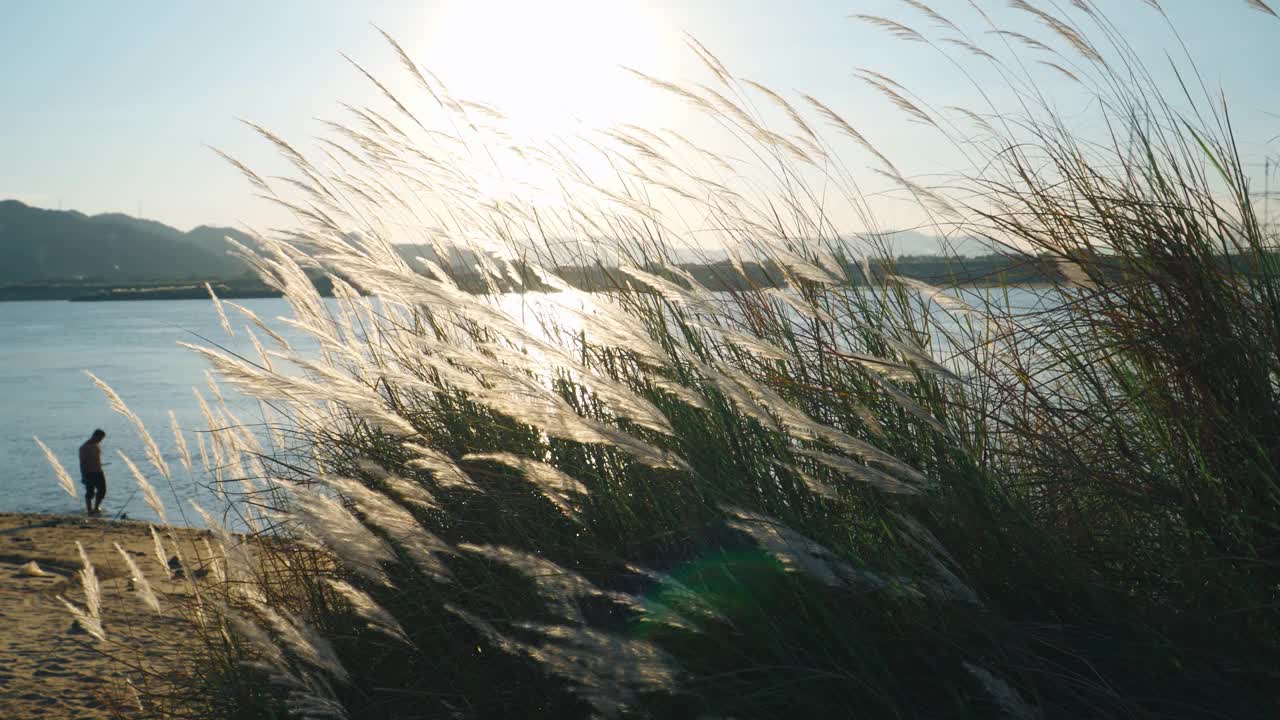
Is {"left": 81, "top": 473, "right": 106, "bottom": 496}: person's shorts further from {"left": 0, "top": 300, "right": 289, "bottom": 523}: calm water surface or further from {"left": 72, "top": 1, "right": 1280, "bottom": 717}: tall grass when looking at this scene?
{"left": 72, "top": 1, "right": 1280, "bottom": 717}: tall grass

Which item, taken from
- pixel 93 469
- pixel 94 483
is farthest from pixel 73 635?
pixel 94 483

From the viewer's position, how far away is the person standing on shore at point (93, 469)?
9.78 metres

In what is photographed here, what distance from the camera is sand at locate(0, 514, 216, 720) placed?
8.20ft

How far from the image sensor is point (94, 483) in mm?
10141

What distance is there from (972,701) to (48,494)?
14.8 m

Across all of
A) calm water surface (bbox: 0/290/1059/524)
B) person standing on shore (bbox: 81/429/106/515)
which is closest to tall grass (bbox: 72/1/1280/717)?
calm water surface (bbox: 0/290/1059/524)

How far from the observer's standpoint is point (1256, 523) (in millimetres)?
1598

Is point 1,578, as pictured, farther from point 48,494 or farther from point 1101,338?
point 48,494

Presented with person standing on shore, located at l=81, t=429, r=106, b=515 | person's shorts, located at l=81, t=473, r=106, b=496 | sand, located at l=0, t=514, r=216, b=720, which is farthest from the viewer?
person's shorts, located at l=81, t=473, r=106, b=496

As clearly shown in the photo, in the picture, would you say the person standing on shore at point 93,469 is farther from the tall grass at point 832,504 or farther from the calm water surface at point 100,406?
the tall grass at point 832,504

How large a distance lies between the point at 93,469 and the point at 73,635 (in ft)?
25.1

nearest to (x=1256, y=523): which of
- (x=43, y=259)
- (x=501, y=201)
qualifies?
(x=501, y=201)

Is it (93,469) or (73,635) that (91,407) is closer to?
(93,469)

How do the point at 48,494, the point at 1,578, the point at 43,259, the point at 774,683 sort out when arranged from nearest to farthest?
the point at 774,683
the point at 1,578
the point at 48,494
the point at 43,259
